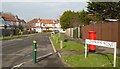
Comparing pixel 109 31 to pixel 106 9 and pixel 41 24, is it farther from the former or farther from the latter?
pixel 41 24

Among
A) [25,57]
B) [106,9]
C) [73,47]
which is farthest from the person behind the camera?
[106,9]

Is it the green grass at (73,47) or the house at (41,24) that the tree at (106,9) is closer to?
the green grass at (73,47)

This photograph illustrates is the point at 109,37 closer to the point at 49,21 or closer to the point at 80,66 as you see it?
the point at 80,66

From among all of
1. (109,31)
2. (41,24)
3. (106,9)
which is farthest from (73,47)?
(41,24)

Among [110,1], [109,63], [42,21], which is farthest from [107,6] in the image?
[42,21]

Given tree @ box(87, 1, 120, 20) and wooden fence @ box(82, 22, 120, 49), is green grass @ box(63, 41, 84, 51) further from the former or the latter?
tree @ box(87, 1, 120, 20)

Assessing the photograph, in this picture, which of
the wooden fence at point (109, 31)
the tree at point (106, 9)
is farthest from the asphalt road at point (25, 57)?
the tree at point (106, 9)

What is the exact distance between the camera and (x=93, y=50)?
55.9ft

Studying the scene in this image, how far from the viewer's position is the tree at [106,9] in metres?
34.5

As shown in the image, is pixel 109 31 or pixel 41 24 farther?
pixel 41 24

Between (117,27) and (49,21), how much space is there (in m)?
156

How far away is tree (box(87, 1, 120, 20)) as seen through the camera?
1359 inches

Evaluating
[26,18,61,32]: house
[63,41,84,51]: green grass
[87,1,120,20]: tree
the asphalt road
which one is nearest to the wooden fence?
[63,41,84,51]: green grass

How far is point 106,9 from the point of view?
3566 centimetres
